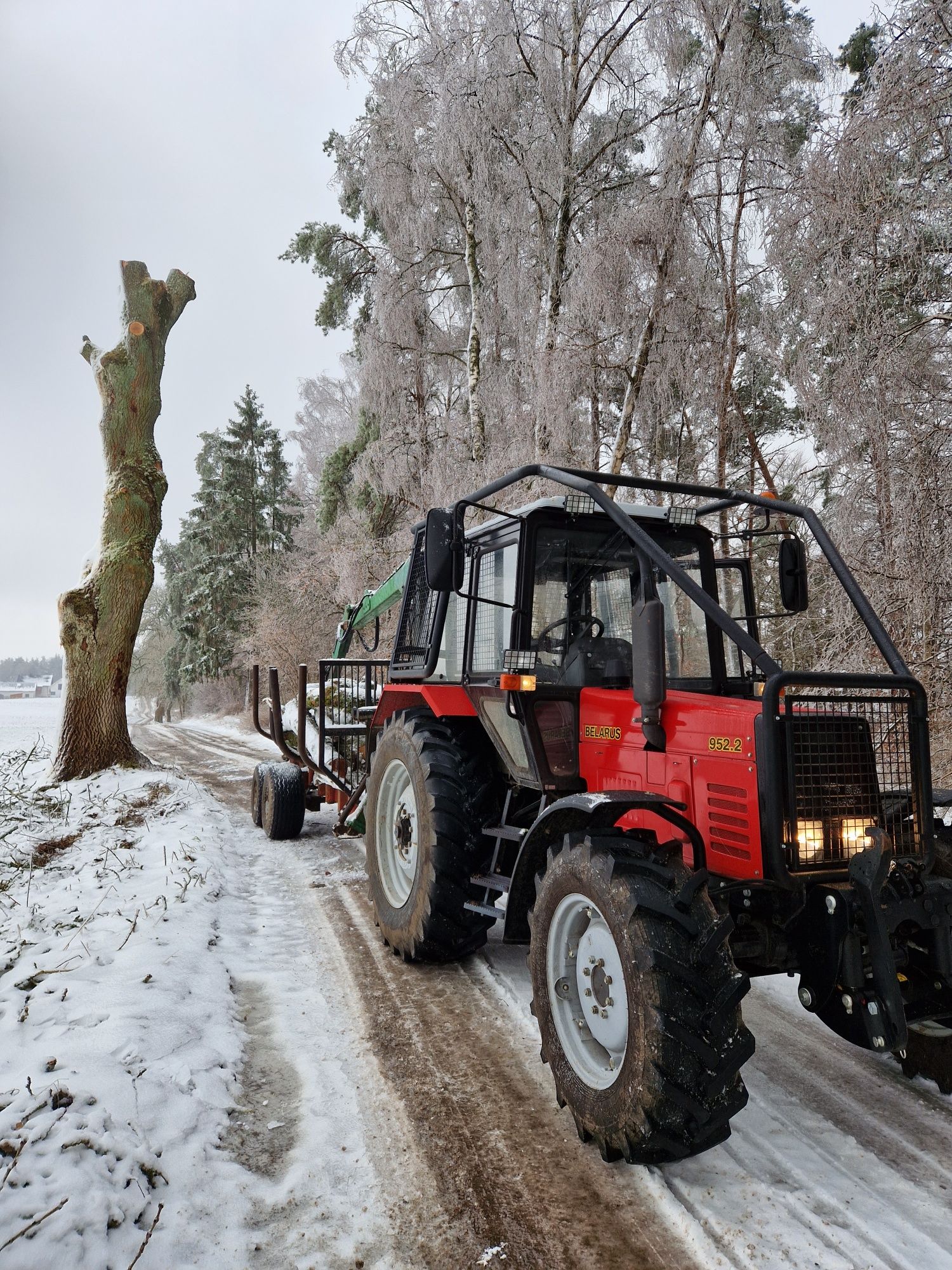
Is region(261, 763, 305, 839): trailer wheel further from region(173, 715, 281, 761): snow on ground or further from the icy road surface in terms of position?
region(173, 715, 281, 761): snow on ground

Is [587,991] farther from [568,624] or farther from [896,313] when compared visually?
[896,313]

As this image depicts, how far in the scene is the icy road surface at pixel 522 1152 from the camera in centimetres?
217

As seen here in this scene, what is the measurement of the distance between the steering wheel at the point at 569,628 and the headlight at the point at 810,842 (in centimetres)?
150

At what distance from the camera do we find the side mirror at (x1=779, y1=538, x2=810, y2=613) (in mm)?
3590

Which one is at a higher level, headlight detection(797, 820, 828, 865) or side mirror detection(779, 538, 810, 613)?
side mirror detection(779, 538, 810, 613)

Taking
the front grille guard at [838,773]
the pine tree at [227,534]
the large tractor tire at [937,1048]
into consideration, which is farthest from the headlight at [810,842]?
the pine tree at [227,534]

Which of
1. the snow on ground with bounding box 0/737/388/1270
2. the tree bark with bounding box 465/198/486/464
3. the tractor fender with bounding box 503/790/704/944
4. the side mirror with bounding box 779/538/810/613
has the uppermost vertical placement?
the tree bark with bounding box 465/198/486/464

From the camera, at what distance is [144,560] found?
32.9ft

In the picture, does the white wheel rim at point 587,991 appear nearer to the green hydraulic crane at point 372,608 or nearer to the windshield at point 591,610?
the windshield at point 591,610

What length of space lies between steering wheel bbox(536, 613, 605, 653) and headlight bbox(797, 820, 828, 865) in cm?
150

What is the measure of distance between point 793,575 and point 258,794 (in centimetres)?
649

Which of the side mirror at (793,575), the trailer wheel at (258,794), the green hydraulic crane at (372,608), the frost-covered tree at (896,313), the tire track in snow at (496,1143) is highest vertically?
the frost-covered tree at (896,313)

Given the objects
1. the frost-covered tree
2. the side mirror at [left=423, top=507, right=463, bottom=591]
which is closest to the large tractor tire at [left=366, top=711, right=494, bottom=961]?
the side mirror at [left=423, top=507, right=463, bottom=591]

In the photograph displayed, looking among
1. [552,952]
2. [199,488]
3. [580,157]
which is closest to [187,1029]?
[552,952]
